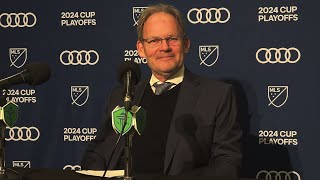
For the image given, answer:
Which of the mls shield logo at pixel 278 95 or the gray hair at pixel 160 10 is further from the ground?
the gray hair at pixel 160 10

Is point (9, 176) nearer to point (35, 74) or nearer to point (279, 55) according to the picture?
point (35, 74)

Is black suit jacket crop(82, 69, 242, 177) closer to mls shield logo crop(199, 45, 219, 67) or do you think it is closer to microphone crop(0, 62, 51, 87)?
mls shield logo crop(199, 45, 219, 67)

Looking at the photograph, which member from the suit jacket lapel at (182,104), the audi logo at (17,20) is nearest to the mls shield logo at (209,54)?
the suit jacket lapel at (182,104)

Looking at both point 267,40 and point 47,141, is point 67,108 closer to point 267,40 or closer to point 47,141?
point 47,141

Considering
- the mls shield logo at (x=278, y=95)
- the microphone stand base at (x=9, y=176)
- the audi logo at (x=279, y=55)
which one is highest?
the audi logo at (x=279, y=55)

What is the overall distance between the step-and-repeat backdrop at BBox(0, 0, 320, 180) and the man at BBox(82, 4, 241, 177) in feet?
2.30

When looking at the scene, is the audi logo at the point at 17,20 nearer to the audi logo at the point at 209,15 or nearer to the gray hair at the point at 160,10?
the audi logo at the point at 209,15

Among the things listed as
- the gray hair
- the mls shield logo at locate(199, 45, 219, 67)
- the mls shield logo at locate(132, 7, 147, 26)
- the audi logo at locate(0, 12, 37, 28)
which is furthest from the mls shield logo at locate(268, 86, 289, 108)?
the audi logo at locate(0, 12, 37, 28)

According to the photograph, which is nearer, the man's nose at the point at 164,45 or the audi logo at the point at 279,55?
the man's nose at the point at 164,45

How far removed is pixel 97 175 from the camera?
→ 188 cm

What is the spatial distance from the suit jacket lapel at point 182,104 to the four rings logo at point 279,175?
3.24ft

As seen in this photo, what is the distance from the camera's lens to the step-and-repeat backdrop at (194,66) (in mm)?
3146

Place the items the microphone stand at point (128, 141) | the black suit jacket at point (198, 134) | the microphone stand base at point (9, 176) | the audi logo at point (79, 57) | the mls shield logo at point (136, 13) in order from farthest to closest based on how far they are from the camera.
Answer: the audi logo at point (79, 57)
the mls shield logo at point (136, 13)
the black suit jacket at point (198, 134)
the microphone stand base at point (9, 176)
the microphone stand at point (128, 141)

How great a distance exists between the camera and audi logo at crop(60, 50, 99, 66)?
3527 millimetres
